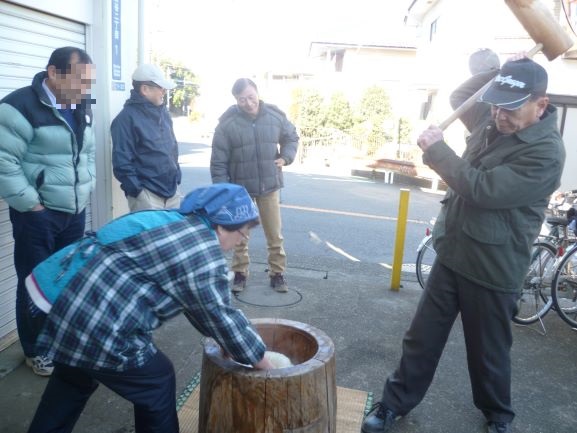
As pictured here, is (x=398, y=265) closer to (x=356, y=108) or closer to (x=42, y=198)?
(x=42, y=198)

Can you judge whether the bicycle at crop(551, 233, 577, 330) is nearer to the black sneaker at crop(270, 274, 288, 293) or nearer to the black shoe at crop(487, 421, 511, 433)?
the black shoe at crop(487, 421, 511, 433)

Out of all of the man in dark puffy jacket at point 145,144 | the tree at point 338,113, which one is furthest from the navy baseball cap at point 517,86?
the tree at point 338,113

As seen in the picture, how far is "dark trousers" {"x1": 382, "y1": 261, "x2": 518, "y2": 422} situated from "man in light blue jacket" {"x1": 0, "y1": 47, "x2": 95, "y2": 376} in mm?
2143

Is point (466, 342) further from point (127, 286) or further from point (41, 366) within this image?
point (41, 366)

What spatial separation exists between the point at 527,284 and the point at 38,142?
14.3 feet

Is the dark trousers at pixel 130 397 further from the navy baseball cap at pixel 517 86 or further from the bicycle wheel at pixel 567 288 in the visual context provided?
the bicycle wheel at pixel 567 288

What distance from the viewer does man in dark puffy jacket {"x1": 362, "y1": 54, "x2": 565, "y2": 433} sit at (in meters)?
2.64

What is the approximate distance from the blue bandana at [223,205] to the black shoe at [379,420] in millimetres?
1680

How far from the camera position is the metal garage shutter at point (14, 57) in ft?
11.4

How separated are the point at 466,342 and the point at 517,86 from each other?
1.47 m

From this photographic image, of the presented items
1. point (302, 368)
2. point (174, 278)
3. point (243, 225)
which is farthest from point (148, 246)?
point (302, 368)

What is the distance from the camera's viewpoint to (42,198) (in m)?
3.25

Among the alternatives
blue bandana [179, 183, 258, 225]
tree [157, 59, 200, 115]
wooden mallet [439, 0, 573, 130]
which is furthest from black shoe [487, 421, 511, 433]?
→ tree [157, 59, 200, 115]

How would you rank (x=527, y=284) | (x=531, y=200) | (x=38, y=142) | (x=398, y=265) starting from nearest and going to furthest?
(x=531, y=200) → (x=38, y=142) → (x=527, y=284) → (x=398, y=265)
